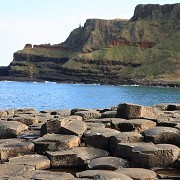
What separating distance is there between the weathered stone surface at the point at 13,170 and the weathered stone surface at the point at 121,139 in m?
2.67

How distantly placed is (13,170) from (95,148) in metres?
3.05

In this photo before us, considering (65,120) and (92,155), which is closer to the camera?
(92,155)

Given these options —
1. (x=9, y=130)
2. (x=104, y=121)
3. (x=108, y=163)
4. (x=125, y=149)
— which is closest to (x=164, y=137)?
(x=125, y=149)

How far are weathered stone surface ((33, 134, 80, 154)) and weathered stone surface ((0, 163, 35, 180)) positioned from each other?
1656 millimetres

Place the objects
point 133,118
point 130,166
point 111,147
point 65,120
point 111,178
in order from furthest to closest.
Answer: point 133,118 → point 65,120 → point 111,147 → point 130,166 → point 111,178

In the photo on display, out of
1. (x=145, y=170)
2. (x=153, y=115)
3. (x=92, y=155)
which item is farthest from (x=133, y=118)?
(x=145, y=170)

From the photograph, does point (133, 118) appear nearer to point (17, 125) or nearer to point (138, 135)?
point (138, 135)

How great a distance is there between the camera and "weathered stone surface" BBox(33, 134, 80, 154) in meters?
12.5

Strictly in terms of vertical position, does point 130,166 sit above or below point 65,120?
below

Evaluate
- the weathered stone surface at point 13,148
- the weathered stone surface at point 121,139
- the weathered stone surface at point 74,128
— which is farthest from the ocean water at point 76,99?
the weathered stone surface at point 121,139

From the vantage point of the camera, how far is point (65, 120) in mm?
14172

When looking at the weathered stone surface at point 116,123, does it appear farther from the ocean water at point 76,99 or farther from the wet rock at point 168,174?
the ocean water at point 76,99

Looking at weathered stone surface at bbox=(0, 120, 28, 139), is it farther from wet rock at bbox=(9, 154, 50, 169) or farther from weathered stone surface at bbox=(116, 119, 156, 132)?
weathered stone surface at bbox=(116, 119, 156, 132)

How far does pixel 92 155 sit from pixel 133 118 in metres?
3.54
